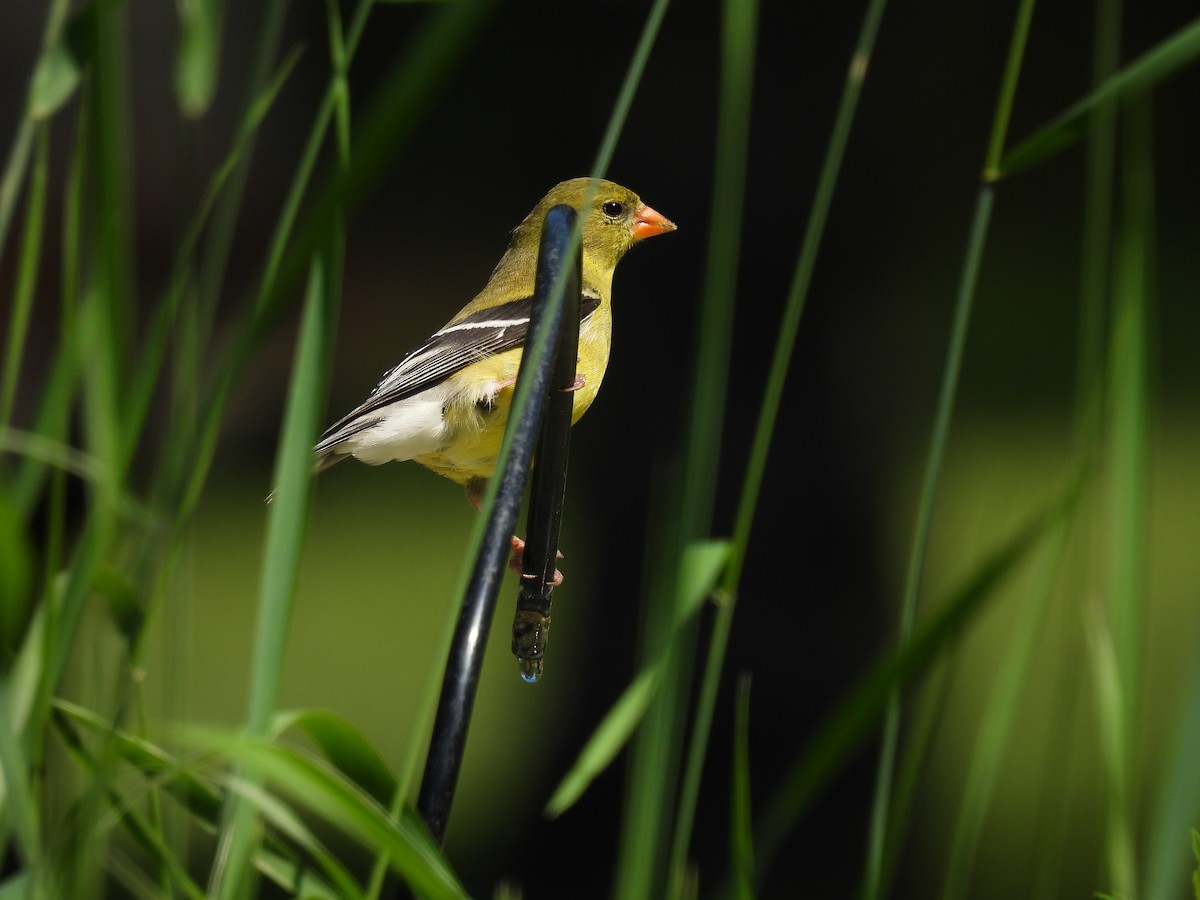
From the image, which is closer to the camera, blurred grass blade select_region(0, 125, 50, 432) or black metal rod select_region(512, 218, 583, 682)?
blurred grass blade select_region(0, 125, 50, 432)

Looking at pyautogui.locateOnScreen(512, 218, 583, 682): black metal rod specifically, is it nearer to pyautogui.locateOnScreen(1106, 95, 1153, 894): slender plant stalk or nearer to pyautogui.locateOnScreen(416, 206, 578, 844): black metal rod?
pyautogui.locateOnScreen(416, 206, 578, 844): black metal rod

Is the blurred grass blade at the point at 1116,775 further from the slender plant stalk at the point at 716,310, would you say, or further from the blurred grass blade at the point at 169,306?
the blurred grass blade at the point at 169,306

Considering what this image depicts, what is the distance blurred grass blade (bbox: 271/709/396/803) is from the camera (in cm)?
96

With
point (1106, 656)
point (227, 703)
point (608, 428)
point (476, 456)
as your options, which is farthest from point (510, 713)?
point (1106, 656)

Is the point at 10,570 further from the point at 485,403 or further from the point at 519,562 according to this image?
the point at 485,403

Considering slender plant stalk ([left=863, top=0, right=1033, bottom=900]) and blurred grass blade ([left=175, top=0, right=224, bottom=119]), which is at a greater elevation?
blurred grass blade ([left=175, top=0, right=224, bottom=119])

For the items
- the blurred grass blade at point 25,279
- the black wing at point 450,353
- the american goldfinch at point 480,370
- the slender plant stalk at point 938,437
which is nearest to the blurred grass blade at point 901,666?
the slender plant stalk at point 938,437

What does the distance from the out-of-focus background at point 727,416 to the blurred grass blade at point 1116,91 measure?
→ 9.4 inches

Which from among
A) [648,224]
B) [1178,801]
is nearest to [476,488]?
[648,224]

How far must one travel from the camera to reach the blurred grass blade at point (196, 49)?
3.57ft

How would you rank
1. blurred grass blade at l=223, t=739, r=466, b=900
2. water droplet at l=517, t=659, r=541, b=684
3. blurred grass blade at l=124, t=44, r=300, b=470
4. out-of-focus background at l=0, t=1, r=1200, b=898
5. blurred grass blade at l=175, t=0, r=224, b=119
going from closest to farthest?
blurred grass blade at l=223, t=739, r=466, b=900 < blurred grass blade at l=124, t=44, r=300, b=470 < blurred grass blade at l=175, t=0, r=224, b=119 < water droplet at l=517, t=659, r=541, b=684 < out-of-focus background at l=0, t=1, r=1200, b=898

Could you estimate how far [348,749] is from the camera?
0.97m

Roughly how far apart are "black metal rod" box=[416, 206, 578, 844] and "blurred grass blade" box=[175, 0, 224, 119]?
11.7 inches

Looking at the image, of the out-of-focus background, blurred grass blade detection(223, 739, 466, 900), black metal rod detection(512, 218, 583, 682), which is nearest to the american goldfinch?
black metal rod detection(512, 218, 583, 682)
